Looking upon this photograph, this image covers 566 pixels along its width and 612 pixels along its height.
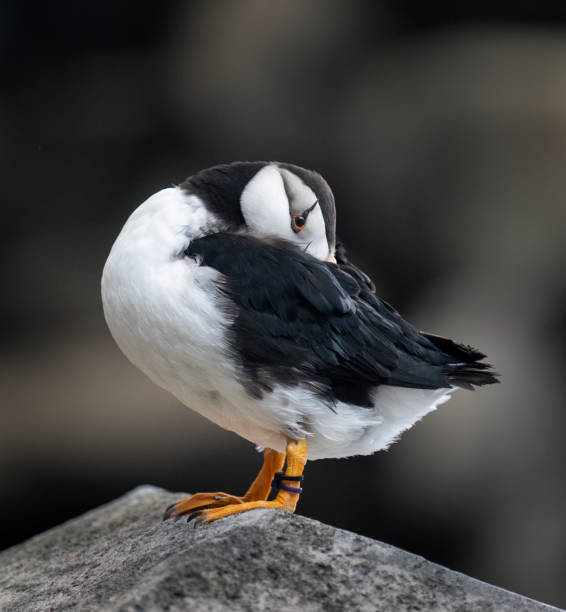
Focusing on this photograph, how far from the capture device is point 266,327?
155cm

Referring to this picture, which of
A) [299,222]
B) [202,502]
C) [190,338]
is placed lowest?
[202,502]

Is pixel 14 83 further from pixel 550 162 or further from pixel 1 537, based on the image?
pixel 550 162

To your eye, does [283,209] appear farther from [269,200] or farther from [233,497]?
[233,497]

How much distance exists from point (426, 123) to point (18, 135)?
1402 mm

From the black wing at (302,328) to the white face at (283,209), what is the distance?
0.04 metres

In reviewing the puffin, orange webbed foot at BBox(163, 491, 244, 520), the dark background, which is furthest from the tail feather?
the dark background

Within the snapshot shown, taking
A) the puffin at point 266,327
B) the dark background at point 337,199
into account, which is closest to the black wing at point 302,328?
the puffin at point 266,327

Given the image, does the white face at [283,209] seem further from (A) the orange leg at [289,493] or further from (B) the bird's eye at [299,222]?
(A) the orange leg at [289,493]

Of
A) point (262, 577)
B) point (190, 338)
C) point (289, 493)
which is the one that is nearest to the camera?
point (262, 577)

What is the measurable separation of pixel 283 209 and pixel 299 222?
5 cm

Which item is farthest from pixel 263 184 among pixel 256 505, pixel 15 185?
pixel 15 185

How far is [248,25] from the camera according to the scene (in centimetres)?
300


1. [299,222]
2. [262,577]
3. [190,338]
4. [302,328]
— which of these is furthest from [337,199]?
[262,577]

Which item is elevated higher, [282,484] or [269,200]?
[269,200]
